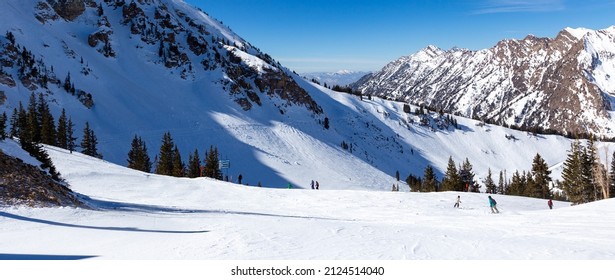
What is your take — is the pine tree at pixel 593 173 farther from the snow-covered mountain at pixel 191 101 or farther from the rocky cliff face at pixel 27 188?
the rocky cliff face at pixel 27 188

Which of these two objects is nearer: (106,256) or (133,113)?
(106,256)

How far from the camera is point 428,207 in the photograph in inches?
1076

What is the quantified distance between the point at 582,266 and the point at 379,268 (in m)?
4.75

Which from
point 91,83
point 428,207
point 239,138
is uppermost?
point 91,83

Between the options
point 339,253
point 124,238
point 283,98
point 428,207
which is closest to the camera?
point 339,253

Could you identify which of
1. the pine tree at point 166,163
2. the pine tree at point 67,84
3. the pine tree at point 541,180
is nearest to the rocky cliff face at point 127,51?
the pine tree at point 67,84

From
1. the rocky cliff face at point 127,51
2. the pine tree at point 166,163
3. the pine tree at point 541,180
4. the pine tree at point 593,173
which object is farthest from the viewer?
the rocky cliff face at point 127,51

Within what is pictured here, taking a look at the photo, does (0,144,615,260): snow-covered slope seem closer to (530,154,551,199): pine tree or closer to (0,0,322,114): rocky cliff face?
(530,154,551,199): pine tree

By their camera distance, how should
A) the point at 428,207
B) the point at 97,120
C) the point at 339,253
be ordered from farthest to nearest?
the point at 97,120 → the point at 428,207 → the point at 339,253

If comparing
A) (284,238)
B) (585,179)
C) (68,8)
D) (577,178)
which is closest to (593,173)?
(585,179)

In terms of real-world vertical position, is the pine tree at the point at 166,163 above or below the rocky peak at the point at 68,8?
below

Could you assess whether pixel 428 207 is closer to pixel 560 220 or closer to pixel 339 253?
pixel 560 220

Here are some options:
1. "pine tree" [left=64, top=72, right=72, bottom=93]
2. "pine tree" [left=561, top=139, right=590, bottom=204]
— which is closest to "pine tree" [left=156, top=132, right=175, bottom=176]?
"pine tree" [left=64, top=72, right=72, bottom=93]

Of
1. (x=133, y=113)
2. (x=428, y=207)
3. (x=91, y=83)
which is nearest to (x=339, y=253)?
(x=428, y=207)
